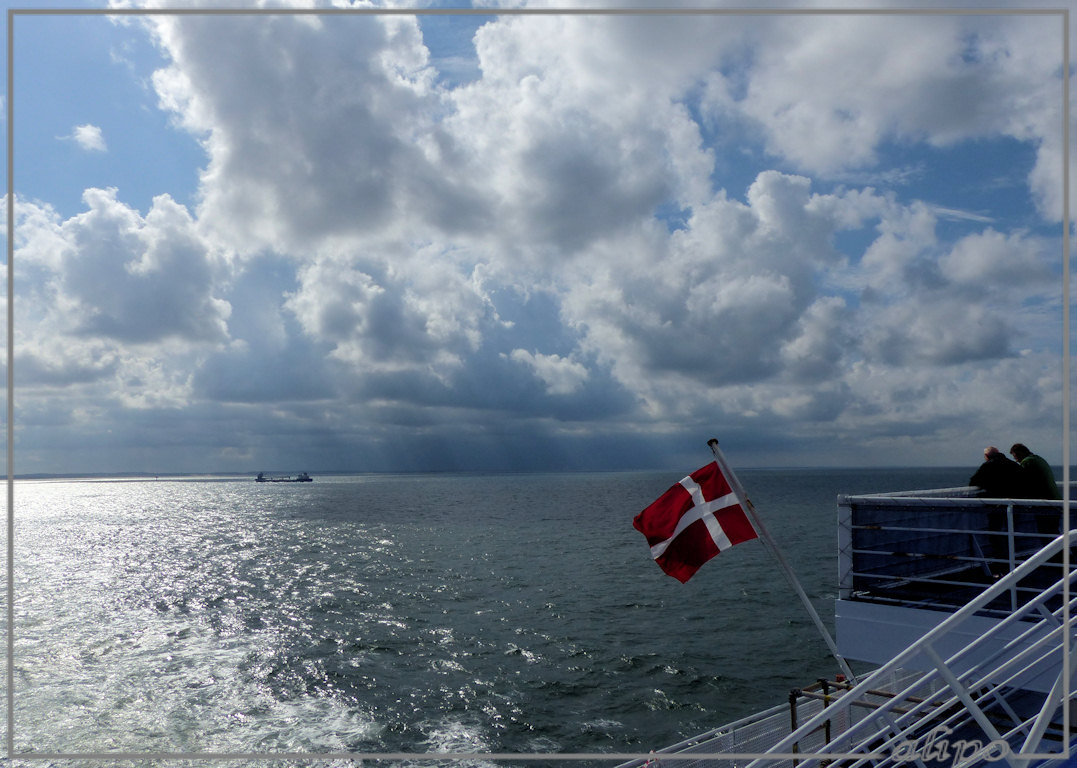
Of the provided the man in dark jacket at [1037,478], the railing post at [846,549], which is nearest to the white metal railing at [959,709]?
the man in dark jacket at [1037,478]

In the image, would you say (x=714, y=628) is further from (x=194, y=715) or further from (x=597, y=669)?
(x=194, y=715)

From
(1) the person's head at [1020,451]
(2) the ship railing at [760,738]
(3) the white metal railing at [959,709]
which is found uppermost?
(1) the person's head at [1020,451]

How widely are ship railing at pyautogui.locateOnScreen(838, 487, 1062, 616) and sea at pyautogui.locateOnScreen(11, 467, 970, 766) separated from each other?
802cm

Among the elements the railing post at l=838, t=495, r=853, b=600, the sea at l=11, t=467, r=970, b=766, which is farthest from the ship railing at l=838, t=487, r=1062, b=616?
the sea at l=11, t=467, r=970, b=766

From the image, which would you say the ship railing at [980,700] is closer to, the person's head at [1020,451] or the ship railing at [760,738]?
the ship railing at [760,738]

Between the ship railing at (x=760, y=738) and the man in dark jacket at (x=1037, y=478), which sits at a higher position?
the man in dark jacket at (x=1037, y=478)

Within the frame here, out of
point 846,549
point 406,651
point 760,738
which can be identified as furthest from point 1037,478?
point 406,651

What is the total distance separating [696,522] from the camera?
9.73 meters

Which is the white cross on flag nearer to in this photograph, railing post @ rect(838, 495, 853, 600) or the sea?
railing post @ rect(838, 495, 853, 600)

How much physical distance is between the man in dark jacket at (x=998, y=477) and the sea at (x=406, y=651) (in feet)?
34.4

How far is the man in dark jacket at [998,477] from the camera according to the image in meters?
11.4

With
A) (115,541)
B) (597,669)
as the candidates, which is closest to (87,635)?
(597,669)

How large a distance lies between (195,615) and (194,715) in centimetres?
1951

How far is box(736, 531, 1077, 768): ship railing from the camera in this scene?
17.4 ft
